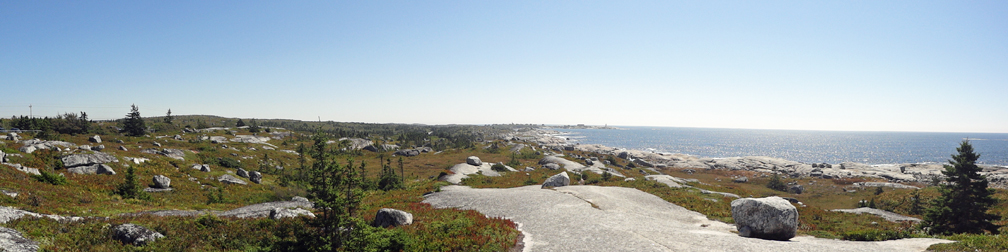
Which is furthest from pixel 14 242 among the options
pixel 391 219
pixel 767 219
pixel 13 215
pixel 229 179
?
pixel 229 179

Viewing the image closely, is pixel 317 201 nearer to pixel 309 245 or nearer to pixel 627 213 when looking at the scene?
pixel 309 245

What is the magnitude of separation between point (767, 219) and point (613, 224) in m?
8.10

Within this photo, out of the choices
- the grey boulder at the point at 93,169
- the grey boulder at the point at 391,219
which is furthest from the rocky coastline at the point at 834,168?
the grey boulder at the point at 93,169

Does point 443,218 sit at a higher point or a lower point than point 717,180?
higher

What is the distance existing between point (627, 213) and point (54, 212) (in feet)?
111

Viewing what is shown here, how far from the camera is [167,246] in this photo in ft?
48.9

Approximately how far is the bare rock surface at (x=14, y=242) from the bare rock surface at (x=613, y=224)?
1843cm

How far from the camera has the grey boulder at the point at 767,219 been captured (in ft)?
62.0

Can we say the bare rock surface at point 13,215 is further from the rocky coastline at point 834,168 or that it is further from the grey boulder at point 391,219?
the rocky coastline at point 834,168

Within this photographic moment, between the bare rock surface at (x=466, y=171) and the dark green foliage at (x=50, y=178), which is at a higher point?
the dark green foliage at (x=50, y=178)

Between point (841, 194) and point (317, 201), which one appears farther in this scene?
point (841, 194)

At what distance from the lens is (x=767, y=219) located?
19.1 metres

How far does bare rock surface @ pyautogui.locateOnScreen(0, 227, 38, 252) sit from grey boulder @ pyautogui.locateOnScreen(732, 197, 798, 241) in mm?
31092

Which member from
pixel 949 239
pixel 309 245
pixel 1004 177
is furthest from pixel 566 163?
pixel 1004 177
